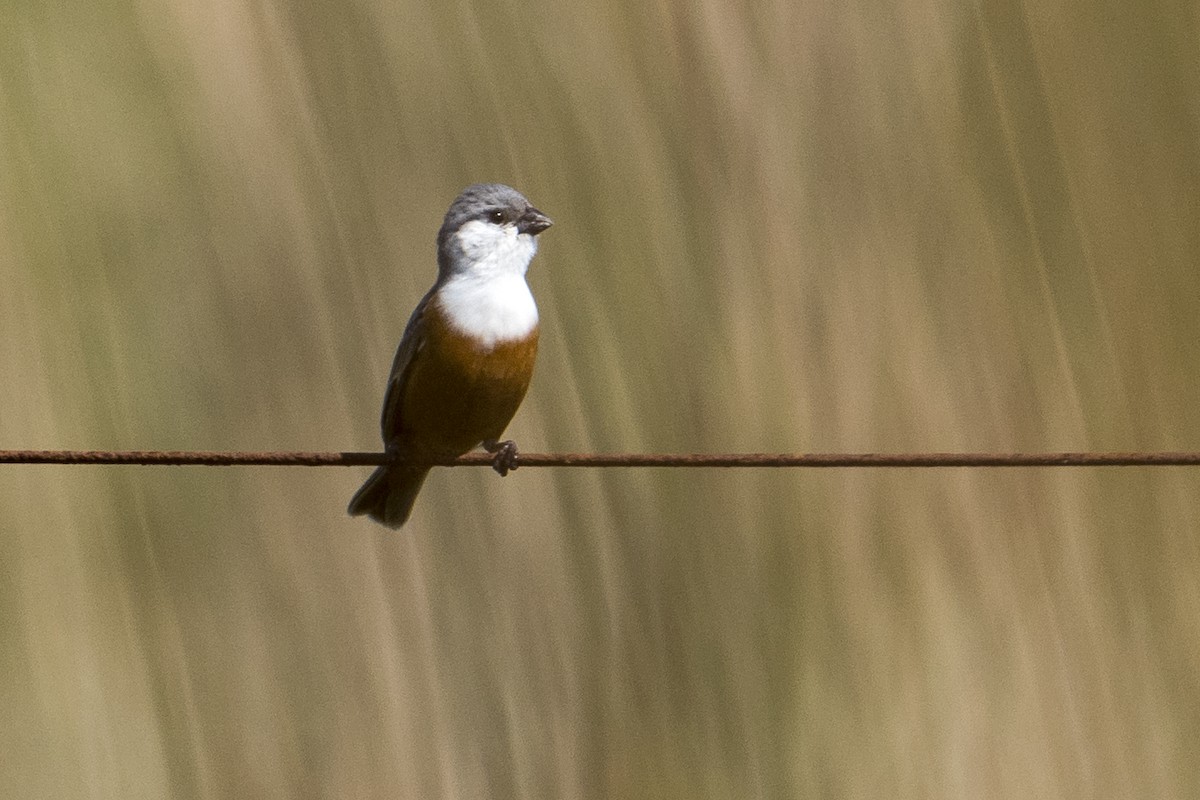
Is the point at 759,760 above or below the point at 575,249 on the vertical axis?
below

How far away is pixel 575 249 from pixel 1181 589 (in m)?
1.75

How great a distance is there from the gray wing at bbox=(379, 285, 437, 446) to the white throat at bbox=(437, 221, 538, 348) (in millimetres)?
91

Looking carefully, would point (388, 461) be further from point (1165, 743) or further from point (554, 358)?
point (1165, 743)

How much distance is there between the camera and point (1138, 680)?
12.6 ft

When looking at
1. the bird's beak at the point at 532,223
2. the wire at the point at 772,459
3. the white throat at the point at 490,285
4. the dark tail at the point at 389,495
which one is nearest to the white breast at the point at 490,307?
the white throat at the point at 490,285

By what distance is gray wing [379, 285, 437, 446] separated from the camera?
3.79 m

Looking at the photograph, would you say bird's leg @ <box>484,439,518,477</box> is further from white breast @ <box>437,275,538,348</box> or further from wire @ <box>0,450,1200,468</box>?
wire @ <box>0,450,1200,468</box>

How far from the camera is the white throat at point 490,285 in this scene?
3.65 m

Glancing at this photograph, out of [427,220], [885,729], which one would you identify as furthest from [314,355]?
[885,729]

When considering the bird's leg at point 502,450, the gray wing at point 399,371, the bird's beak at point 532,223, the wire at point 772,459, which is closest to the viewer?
the wire at point 772,459

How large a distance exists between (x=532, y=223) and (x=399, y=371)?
519 millimetres

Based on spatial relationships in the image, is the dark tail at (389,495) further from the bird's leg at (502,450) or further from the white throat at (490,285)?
the white throat at (490,285)

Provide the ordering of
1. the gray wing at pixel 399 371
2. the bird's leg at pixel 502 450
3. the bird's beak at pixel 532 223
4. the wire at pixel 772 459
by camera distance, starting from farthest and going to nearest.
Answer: the bird's beak at pixel 532 223 → the gray wing at pixel 399 371 → the bird's leg at pixel 502 450 → the wire at pixel 772 459

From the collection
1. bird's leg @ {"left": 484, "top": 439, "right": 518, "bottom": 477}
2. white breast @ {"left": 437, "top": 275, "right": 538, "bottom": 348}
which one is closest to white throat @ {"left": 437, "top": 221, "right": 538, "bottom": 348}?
white breast @ {"left": 437, "top": 275, "right": 538, "bottom": 348}
